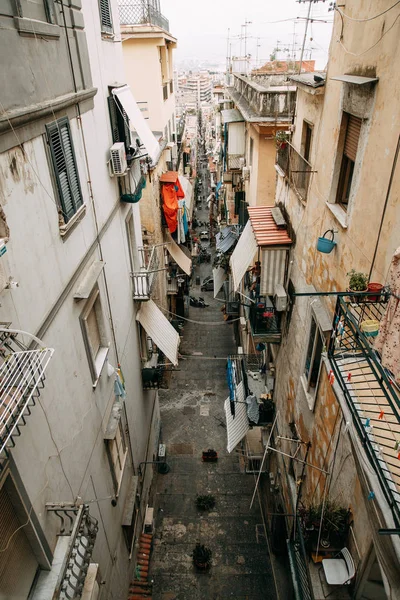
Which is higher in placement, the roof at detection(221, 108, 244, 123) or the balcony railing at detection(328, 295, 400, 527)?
the roof at detection(221, 108, 244, 123)

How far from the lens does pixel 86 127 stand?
7844 mm

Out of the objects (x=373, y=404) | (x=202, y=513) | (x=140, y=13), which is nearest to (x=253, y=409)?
(x=202, y=513)

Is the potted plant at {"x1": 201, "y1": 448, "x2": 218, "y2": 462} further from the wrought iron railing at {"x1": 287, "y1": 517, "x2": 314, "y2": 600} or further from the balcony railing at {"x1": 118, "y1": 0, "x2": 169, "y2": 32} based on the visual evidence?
the balcony railing at {"x1": 118, "y1": 0, "x2": 169, "y2": 32}

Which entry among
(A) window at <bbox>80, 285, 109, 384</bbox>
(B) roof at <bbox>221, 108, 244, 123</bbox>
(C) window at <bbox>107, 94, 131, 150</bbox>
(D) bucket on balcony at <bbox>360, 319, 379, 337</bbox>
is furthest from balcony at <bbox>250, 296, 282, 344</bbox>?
(B) roof at <bbox>221, 108, 244, 123</bbox>

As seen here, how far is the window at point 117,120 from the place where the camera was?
32.0ft

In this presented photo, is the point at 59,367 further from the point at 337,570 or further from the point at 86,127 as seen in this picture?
the point at 337,570

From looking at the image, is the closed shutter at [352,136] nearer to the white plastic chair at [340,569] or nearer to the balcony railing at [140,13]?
the white plastic chair at [340,569]

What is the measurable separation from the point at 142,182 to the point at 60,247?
23.6 feet

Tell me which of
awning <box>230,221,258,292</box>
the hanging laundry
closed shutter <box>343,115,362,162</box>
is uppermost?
closed shutter <box>343,115,362,162</box>

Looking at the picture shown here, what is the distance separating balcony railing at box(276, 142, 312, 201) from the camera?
9.64 metres

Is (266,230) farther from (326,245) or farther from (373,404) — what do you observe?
(373,404)

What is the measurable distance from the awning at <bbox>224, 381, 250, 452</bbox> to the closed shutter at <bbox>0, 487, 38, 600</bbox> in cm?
871

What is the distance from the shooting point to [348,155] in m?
7.39

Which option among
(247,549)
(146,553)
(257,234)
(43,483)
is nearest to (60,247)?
(43,483)
